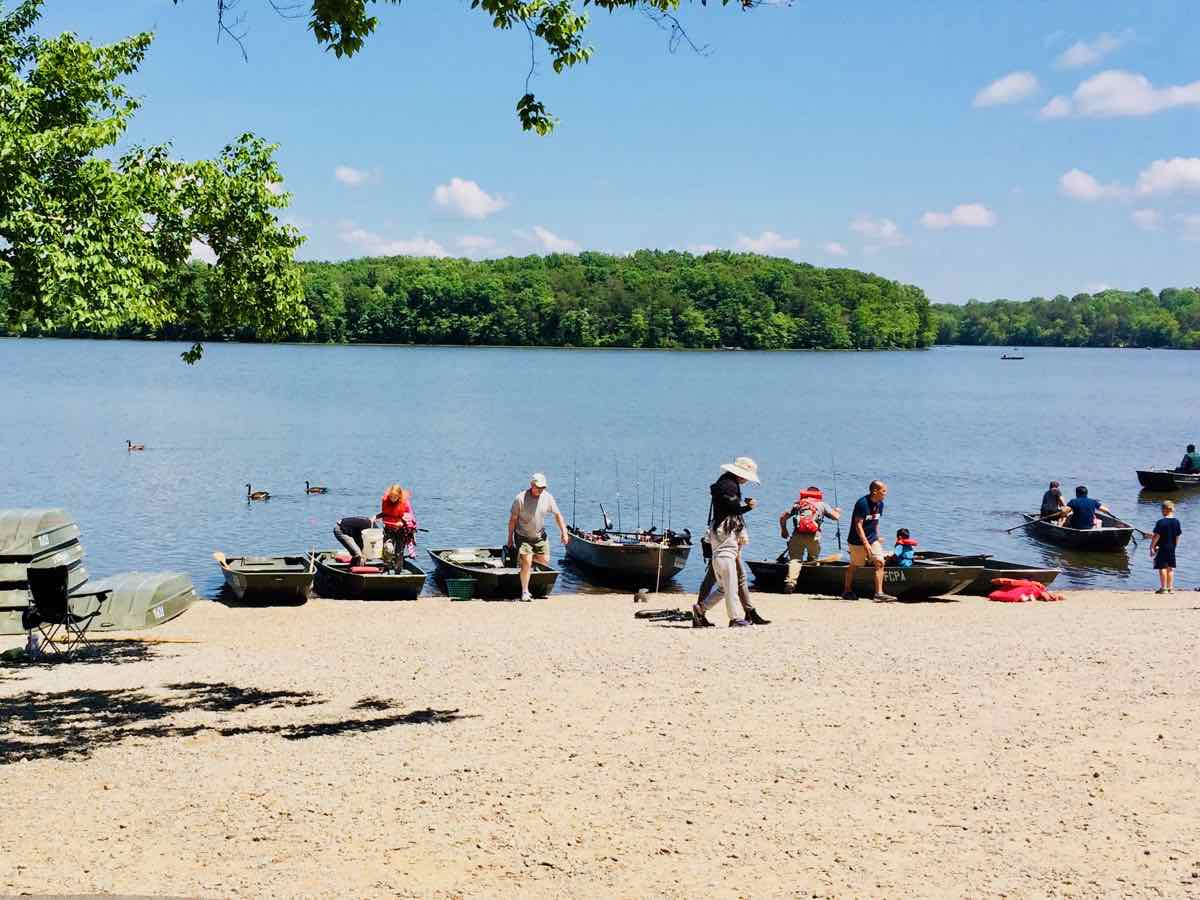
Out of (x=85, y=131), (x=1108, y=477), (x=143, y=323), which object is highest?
(x=85, y=131)

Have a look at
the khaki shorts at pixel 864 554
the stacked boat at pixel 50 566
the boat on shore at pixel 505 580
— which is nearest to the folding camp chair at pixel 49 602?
the stacked boat at pixel 50 566

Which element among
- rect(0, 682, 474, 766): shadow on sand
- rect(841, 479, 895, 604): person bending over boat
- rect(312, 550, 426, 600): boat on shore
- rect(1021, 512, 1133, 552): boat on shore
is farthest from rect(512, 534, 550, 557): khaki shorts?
rect(1021, 512, 1133, 552): boat on shore

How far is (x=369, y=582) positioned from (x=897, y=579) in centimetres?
927

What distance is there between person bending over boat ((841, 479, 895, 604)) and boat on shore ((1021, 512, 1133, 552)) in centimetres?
1362

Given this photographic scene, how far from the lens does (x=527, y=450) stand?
198ft

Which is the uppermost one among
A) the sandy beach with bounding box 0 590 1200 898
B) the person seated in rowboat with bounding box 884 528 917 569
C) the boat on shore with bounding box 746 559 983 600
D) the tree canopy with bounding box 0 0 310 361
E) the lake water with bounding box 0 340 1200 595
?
the tree canopy with bounding box 0 0 310 361

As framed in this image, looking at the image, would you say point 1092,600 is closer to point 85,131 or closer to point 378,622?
point 378,622

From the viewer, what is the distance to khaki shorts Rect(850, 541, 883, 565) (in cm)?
2041

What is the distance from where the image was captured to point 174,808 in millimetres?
8039

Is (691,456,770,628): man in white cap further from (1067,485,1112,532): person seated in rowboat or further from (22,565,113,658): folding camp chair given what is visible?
(1067,485,1112,532): person seated in rowboat

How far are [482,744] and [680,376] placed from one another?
440ft

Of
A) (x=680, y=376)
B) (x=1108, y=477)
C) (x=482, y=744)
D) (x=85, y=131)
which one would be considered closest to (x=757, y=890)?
(x=482, y=744)

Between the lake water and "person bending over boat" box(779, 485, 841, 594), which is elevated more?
"person bending over boat" box(779, 485, 841, 594)

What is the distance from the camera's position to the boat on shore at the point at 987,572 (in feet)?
74.2
